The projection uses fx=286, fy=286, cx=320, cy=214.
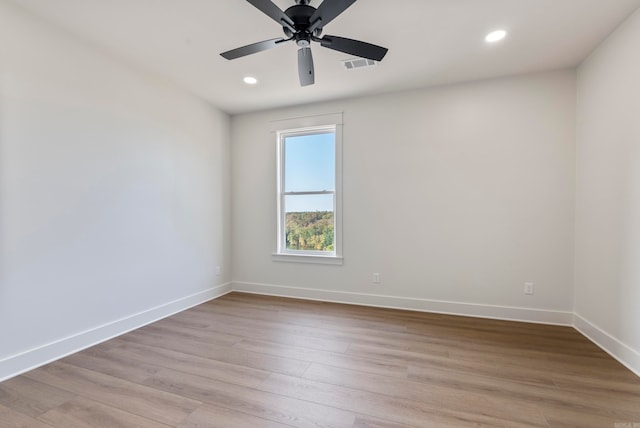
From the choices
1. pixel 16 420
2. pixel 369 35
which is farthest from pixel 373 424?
pixel 369 35

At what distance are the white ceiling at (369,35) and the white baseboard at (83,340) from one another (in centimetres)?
255

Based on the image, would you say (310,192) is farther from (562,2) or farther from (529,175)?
(562,2)

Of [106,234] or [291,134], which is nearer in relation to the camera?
[106,234]

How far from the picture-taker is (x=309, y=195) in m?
4.04

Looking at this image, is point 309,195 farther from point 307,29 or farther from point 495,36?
point 495,36

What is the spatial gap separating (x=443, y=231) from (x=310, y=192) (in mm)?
1787

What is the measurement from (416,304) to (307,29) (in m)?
3.05

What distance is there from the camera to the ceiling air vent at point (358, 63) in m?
2.75

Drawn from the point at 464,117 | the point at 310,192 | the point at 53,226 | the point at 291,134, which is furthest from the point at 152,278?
the point at 464,117

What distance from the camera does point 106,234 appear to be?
8.69 ft

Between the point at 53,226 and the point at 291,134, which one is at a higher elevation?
the point at 291,134

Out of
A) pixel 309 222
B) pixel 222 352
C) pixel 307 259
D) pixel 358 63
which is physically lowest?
pixel 222 352

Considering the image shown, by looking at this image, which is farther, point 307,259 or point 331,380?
point 307,259

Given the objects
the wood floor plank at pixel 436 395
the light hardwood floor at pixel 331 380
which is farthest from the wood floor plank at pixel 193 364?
the wood floor plank at pixel 436 395
